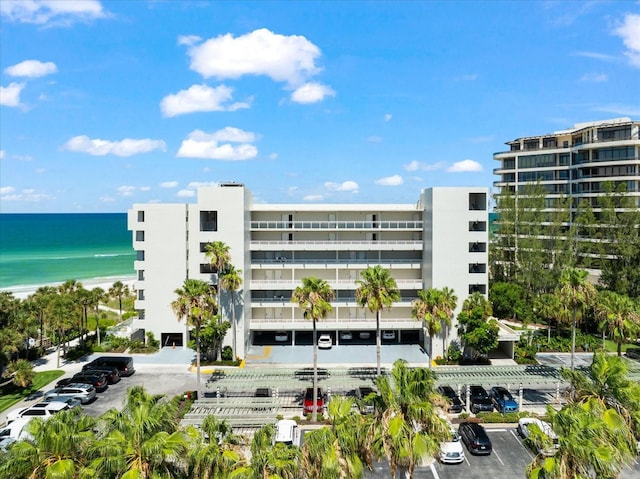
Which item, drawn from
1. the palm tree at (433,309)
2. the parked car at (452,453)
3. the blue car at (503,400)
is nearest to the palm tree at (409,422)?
the parked car at (452,453)

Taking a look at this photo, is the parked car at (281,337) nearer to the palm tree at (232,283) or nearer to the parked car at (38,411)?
the palm tree at (232,283)

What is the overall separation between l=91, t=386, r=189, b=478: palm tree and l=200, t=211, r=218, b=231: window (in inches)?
1359

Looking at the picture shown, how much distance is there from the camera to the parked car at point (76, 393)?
36.5 m

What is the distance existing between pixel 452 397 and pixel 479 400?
2057 mm

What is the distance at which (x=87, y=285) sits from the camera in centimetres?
11462

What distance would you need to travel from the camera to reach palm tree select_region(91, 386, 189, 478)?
14711 millimetres

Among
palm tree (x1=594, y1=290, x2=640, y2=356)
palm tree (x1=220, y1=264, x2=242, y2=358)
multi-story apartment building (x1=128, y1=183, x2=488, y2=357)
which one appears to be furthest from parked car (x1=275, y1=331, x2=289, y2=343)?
palm tree (x1=594, y1=290, x2=640, y2=356)

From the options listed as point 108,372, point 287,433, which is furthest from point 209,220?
point 287,433

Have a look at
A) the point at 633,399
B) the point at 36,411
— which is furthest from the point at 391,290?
the point at 36,411

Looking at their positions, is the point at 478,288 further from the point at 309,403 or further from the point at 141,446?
the point at 141,446

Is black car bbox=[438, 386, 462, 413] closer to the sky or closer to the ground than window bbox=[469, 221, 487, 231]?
closer to the ground

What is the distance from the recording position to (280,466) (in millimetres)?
15969

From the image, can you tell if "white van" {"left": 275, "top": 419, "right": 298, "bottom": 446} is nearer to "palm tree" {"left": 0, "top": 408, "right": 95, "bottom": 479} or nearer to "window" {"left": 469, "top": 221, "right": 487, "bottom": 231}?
"palm tree" {"left": 0, "top": 408, "right": 95, "bottom": 479}

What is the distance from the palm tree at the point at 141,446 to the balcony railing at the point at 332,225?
37477 millimetres
